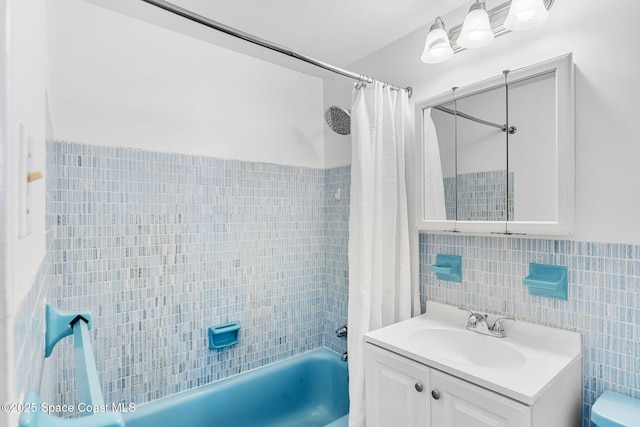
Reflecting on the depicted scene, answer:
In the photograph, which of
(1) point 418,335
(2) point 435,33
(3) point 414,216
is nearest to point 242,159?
(3) point 414,216

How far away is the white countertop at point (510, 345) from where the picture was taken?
108cm

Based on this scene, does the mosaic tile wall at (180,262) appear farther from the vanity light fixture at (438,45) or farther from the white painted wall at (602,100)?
the white painted wall at (602,100)

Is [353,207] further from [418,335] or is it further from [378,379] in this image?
[378,379]

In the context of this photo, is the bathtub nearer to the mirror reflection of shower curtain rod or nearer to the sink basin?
the sink basin

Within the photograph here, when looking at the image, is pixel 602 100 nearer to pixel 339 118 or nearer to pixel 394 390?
pixel 339 118

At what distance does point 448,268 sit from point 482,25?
1153 mm

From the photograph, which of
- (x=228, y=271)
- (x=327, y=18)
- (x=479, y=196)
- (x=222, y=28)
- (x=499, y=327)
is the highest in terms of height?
(x=327, y=18)

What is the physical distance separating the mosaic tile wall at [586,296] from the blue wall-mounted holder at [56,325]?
1644mm

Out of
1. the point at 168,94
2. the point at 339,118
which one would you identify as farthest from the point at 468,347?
the point at 168,94

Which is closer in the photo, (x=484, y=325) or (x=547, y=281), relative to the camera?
(x=547, y=281)

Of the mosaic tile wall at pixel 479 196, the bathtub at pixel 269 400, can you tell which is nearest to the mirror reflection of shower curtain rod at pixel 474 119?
the mosaic tile wall at pixel 479 196

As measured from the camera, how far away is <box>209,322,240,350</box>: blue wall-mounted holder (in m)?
1.94

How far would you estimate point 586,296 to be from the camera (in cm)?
129

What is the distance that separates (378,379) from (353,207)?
853 mm
